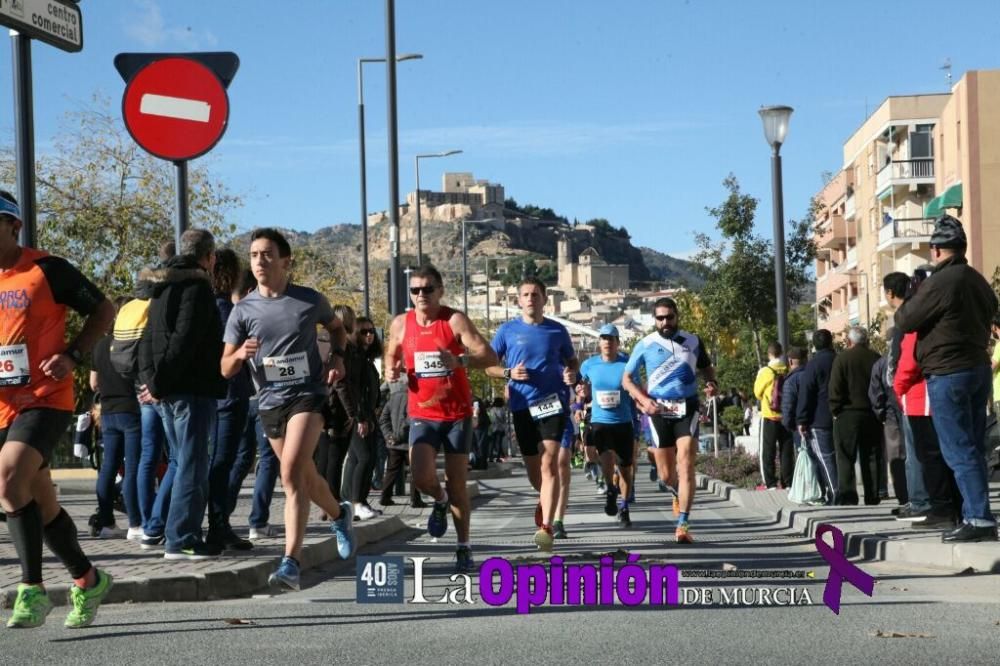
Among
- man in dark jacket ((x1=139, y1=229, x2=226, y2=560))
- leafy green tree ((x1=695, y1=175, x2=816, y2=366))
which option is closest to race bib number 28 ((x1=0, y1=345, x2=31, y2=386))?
man in dark jacket ((x1=139, y1=229, x2=226, y2=560))

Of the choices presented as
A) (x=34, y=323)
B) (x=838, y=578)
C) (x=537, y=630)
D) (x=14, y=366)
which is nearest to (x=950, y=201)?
(x=838, y=578)

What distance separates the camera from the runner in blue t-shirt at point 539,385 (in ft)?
40.6

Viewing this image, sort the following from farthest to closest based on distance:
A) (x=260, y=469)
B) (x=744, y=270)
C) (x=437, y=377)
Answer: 1. (x=744, y=270)
2. (x=260, y=469)
3. (x=437, y=377)

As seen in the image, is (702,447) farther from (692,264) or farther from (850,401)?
(850,401)

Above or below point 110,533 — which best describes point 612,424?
above

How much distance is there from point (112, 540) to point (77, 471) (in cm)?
1474

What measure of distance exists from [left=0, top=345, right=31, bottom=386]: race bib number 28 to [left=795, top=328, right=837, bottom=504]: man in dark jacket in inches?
443

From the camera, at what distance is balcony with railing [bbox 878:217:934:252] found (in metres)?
80.4

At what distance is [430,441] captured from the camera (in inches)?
423

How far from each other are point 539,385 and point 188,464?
3.16 metres

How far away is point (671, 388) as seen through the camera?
13.9 metres

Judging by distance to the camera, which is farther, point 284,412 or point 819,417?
point 819,417

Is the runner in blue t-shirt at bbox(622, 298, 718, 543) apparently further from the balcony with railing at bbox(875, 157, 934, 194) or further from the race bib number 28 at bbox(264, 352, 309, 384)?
the balcony with railing at bbox(875, 157, 934, 194)

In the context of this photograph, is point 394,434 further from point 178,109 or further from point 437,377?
point 178,109
